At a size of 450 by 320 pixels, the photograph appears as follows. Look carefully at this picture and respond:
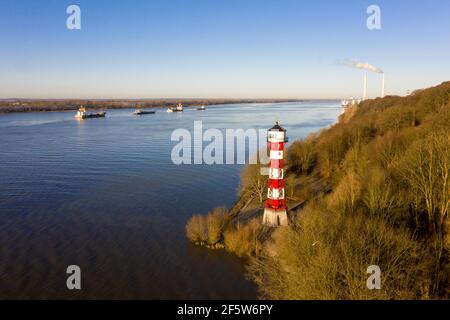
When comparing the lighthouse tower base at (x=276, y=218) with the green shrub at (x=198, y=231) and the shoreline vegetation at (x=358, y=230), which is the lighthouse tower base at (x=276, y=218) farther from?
the green shrub at (x=198, y=231)

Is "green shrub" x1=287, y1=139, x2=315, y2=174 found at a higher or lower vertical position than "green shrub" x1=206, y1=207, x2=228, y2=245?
higher

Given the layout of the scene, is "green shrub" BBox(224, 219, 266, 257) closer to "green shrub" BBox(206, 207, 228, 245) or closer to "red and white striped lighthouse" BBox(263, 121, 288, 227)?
"green shrub" BBox(206, 207, 228, 245)

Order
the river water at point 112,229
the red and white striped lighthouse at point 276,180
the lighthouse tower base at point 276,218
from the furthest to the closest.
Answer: the lighthouse tower base at point 276,218 < the red and white striped lighthouse at point 276,180 < the river water at point 112,229

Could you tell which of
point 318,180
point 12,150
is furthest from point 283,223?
point 12,150

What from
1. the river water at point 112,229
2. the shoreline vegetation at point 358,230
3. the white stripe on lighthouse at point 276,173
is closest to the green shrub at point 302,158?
the shoreline vegetation at point 358,230

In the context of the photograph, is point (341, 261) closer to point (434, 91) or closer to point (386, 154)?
point (386, 154)

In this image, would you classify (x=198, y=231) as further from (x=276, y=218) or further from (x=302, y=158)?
(x=302, y=158)

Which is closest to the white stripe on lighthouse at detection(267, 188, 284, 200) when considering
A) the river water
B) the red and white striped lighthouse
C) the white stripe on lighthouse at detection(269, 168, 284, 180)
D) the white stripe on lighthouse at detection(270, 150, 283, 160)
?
the red and white striped lighthouse
